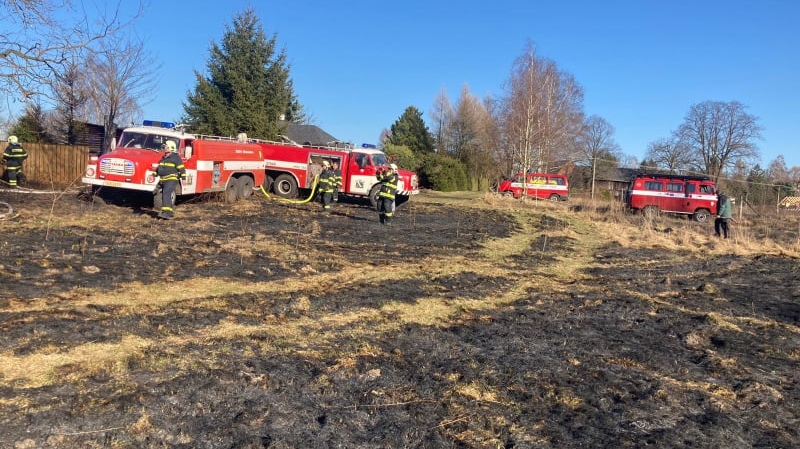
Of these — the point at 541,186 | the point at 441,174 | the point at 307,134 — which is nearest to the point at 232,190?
the point at 541,186

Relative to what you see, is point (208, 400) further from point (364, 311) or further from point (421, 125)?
point (421, 125)

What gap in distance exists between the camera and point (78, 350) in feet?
14.4

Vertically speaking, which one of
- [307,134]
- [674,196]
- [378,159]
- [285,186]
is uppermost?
[307,134]

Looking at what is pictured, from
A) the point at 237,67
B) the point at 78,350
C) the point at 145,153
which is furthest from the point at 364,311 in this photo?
the point at 237,67

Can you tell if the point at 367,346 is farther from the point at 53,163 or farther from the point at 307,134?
the point at 307,134

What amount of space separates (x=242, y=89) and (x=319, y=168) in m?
12.2

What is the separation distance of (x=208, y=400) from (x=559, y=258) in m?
9.05

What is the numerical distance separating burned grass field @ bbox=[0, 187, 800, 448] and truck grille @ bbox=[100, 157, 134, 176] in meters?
1.80

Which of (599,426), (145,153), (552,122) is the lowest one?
(599,426)

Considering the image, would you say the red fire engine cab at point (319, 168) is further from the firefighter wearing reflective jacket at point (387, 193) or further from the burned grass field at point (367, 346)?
the burned grass field at point (367, 346)

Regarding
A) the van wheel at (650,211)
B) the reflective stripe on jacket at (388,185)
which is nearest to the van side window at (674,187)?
the van wheel at (650,211)

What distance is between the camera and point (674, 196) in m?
23.0

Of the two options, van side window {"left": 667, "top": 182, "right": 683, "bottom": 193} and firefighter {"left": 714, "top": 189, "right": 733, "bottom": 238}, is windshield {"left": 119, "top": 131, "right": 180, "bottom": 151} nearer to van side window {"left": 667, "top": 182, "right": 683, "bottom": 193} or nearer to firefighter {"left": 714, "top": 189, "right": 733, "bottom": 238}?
firefighter {"left": 714, "top": 189, "right": 733, "bottom": 238}

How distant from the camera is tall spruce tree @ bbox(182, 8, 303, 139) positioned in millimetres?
27516
